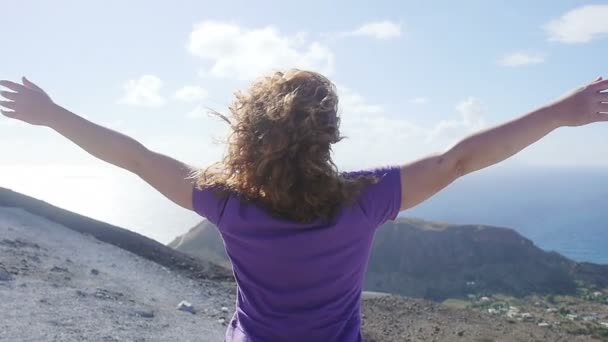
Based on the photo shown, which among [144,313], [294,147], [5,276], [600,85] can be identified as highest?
[600,85]

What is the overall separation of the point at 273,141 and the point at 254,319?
2.11 ft

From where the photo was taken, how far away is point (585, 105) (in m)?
2.54

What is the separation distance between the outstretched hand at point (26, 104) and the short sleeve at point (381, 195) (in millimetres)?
1349

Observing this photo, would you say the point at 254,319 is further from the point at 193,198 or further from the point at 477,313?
the point at 477,313

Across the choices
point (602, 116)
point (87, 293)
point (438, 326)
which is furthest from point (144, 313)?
point (602, 116)

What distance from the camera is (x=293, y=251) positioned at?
2.31m

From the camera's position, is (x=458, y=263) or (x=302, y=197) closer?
(x=302, y=197)

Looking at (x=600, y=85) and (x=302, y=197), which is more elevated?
(x=600, y=85)

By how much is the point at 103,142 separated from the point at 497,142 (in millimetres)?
1523

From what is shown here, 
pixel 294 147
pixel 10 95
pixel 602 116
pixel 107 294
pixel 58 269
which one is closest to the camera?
pixel 294 147

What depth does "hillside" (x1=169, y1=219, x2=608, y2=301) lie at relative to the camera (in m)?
44.5

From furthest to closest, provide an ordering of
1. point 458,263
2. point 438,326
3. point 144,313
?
point 458,263
point 438,326
point 144,313

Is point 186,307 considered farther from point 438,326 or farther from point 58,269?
point 438,326

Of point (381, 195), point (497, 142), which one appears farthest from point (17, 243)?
point (497, 142)
